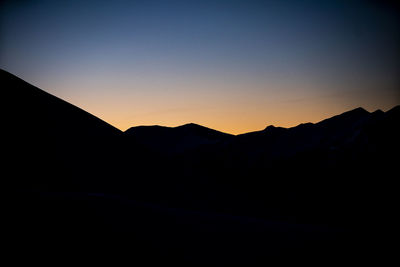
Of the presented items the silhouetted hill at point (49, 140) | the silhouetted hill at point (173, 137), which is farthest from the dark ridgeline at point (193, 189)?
the silhouetted hill at point (173, 137)

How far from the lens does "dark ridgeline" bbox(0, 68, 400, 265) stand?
174 centimetres

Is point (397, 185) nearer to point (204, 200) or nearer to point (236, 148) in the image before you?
point (204, 200)

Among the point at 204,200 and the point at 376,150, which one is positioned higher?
the point at 376,150

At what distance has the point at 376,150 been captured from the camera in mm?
8688

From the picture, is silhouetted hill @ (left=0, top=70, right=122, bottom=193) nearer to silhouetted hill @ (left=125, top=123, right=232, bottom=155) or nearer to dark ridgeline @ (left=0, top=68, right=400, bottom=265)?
dark ridgeline @ (left=0, top=68, right=400, bottom=265)

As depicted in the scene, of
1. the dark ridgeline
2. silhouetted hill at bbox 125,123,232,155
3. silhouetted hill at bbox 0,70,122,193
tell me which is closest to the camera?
the dark ridgeline

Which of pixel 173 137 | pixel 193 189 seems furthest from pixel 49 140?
pixel 173 137

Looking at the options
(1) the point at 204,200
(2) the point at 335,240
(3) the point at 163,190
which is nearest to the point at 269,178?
(1) the point at 204,200

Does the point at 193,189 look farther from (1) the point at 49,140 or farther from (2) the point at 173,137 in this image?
(2) the point at 173,137

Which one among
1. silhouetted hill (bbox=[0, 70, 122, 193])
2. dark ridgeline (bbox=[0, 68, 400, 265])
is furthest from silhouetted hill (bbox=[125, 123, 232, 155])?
silhouetted hill (bbox=[0, 70, 122, 193])

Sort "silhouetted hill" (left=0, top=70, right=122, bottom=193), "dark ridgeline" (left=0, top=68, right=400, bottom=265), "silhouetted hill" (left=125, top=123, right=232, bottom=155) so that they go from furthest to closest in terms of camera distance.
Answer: "silhouetted hill" (left=125, top=123, right=232, bottom=155), "silhouetted hill" (left=0, top=70, right=122, bottom=193), "dark ridgeline" (left=0, top=68, right=400, bottom=265)

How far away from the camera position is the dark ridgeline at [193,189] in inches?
68.4

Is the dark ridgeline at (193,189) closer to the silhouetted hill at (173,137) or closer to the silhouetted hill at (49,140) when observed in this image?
the silhouetted hill at (49,140)

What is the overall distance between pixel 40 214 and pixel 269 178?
10350mm
